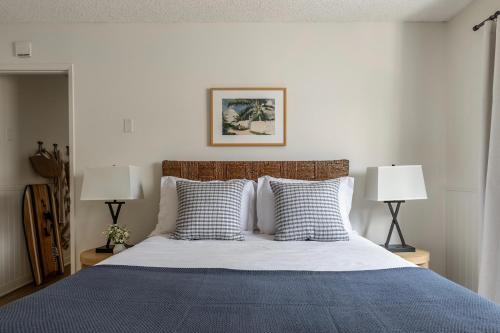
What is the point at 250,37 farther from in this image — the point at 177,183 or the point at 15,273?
the point at 15,273

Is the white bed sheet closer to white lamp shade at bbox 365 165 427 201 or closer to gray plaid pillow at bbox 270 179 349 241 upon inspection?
gray plaid pillow at bbox 270 179 349 241

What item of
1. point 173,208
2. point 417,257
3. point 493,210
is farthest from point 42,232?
point 493,210

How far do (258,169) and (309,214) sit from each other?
0.75 meters

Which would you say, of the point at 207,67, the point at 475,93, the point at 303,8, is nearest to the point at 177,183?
the point at 207,67

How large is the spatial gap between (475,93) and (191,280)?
8.34 ft

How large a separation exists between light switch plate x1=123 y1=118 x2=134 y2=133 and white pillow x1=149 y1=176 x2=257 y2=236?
2.03 feet

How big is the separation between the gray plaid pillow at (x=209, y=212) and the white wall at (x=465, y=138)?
1.68 m

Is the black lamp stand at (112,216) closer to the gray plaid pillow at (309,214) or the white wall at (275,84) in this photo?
the white wall at (275,84)

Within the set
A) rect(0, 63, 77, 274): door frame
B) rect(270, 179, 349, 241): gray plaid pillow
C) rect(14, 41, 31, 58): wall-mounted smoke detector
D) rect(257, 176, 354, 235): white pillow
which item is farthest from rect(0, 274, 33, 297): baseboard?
rect(270, 179, 349, 241): gray plaid pillow

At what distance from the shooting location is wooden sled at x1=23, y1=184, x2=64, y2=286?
391 centimetres

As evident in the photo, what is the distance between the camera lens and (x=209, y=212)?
266cm

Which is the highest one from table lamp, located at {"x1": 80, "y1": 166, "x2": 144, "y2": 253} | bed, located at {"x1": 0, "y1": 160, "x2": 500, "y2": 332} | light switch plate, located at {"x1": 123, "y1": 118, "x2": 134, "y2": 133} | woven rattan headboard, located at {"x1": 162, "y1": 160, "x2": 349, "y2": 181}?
Answer: light switch plate, located at {"x1": 123, "y1": 118, "x2": 134, "y2": 133}

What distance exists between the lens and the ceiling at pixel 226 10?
2.95 m

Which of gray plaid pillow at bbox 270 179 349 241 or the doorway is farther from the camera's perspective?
the doorway
